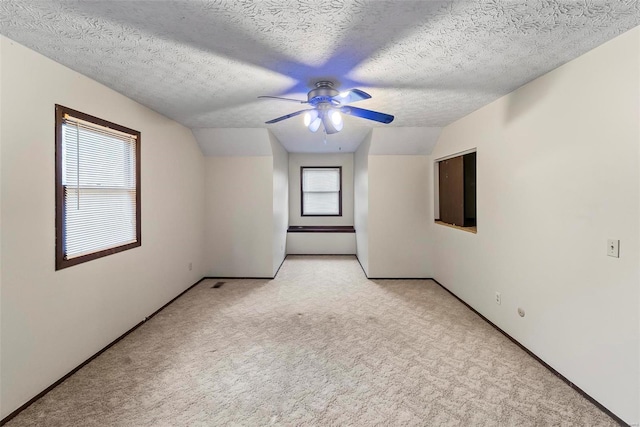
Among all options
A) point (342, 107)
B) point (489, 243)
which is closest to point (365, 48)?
point (342, 107)

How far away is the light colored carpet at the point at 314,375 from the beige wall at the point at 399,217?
3.72ft

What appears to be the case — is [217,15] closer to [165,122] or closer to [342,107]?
[342,107]

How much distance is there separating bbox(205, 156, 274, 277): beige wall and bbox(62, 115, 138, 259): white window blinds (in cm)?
169

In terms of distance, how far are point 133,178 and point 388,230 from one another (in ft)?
11.6

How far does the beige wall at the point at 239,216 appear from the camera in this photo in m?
4.54

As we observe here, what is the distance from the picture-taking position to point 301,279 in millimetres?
4613

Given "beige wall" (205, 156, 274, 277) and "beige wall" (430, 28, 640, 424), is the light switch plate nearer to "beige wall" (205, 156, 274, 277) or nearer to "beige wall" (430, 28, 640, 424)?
"beige wall" (430, 28, 640, 424)

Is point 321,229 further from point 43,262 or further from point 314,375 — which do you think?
point 43,262

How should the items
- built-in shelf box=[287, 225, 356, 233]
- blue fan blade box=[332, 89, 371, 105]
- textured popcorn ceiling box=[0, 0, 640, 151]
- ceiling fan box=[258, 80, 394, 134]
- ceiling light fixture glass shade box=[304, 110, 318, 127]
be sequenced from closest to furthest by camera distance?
textured popcorn ceiling box=[0, 0, 640, 151] → blue fan blade box=[332, 89, 371, 105] → ceiling fan box=[258, 80, 394, 134] → ceiling light fixture glass shade box=[304, 110, 318, 127] → built-in shelf box=[287, 225, 356, 233]

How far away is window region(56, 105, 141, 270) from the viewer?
2105 millimetres

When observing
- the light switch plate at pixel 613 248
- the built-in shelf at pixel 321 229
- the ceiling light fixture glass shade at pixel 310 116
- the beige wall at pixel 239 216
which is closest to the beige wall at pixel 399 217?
the beige wall at pixel 239 216

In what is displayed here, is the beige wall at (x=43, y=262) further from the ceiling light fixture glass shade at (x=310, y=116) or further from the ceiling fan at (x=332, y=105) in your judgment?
the ceiling light fixture glass shade at (x=310, y=116)

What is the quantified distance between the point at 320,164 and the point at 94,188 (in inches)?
191

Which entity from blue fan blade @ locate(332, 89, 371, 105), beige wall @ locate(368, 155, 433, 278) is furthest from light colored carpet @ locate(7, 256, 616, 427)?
blue fan blade @ locate(332, 89, 371, 105)
